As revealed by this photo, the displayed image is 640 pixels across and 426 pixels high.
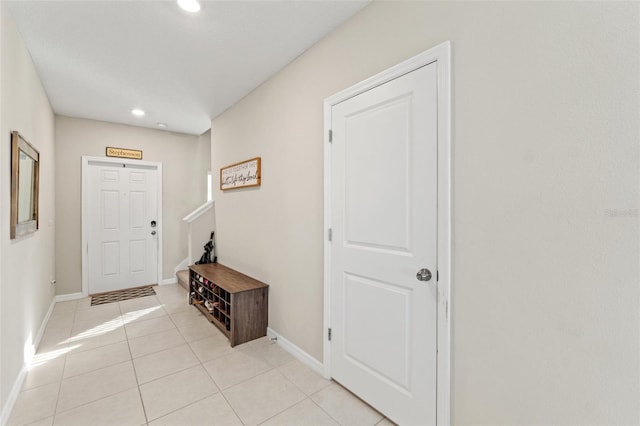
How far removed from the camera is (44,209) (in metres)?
3.17

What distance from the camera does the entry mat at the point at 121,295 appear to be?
3974 millimetres

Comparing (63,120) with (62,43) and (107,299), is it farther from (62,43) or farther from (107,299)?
(107,299)

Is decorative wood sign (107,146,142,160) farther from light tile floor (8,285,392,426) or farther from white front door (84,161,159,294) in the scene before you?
light tile floor (8,285,392,426)

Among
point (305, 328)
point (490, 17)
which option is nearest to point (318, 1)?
point (490, 17)

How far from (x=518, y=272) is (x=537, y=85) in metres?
0.78

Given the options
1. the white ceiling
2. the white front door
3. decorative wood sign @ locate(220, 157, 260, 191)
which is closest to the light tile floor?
the white front door

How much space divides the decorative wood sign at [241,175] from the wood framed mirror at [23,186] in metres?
1.79

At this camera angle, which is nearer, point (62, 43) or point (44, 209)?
point (62, 43)

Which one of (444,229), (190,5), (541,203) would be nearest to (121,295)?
(190,5)

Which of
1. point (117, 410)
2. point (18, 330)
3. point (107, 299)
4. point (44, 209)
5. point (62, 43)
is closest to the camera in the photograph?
point (117, 410)

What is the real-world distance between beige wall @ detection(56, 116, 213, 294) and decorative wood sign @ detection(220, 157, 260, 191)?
1539 millimetres

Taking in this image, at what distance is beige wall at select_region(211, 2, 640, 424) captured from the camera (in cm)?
98

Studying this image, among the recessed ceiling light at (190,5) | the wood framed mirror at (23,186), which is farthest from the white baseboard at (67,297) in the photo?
the recessed ceiling light at (190,5)

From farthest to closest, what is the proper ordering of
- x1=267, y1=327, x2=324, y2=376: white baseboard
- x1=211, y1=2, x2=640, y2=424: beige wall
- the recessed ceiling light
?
1. x1=267, y1=327, x2=324, y2=376: white baseboard
2. the recessed ceiling light
3. x1=211, y1=2, x2=640, y2=424: beige wall
